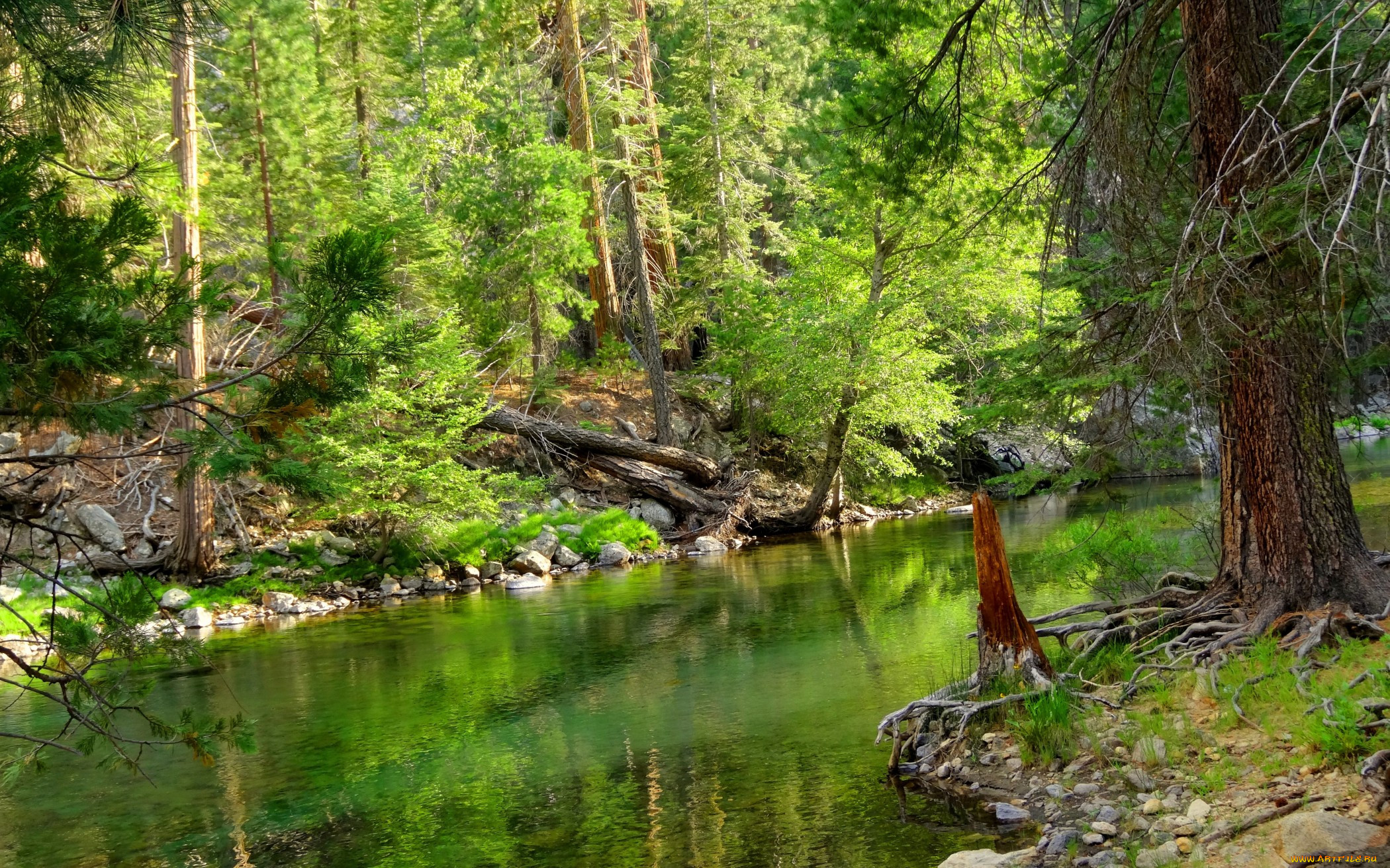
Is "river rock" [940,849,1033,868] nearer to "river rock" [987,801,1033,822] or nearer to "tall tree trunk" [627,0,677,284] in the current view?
"river rock" [987,801,1033,822]

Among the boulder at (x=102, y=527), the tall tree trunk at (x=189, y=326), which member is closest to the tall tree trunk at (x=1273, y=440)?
the tall tree trunk at (x=189, y=326)

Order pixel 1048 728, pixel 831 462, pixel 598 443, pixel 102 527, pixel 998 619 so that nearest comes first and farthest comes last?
pixel 1048 728
pixel 998 619
pixel 102 527
pixel 831 462
pixel 598 443

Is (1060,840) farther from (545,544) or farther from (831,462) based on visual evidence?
(831,462)

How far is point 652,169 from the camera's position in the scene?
22250 mm

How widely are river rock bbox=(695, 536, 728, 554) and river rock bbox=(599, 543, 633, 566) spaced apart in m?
1.39

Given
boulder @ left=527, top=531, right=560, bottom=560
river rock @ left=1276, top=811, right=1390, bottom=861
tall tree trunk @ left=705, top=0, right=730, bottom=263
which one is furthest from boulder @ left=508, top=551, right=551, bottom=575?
river rock @ left=1276, top=811, right=1390, bottom=861

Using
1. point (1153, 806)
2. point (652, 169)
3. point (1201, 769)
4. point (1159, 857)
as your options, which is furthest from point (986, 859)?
point (652, 169)

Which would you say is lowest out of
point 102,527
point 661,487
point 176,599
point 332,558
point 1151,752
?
point 1151,752

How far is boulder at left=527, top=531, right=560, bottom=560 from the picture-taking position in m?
18.4

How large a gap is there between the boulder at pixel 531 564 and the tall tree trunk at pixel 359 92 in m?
10.9

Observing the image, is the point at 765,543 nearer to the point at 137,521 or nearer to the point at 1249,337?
the point at 137,521

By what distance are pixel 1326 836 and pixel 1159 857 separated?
2.31 ft

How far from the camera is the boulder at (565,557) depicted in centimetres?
1841

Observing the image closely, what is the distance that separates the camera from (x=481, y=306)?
74.4ft
